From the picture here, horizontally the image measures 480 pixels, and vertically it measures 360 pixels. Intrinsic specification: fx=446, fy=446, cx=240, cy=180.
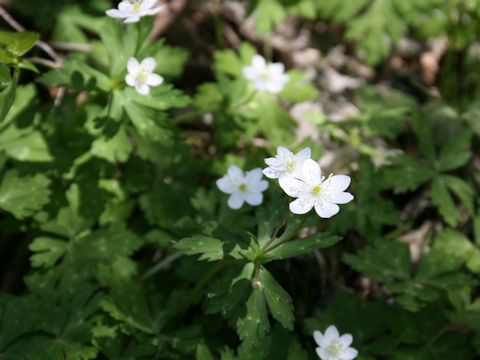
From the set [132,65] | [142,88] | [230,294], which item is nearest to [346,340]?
[230,294]

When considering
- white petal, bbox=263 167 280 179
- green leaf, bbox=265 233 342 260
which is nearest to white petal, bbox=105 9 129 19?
white petal, bbox=263 167 280 179

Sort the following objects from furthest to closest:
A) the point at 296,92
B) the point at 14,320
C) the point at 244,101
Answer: the point at 296,92
the point at 244,101
the point at 14,320

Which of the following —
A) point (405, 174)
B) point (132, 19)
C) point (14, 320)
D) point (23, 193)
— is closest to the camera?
point (132, 19)

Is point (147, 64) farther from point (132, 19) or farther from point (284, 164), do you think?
point (284, 164)

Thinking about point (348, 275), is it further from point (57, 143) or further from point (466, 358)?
point (57, 143)

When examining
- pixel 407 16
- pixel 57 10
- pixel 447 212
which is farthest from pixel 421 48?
pixel 57 10

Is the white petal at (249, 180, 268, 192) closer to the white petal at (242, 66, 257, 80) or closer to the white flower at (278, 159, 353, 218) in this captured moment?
the white flower at (278, 159, 353, 218)

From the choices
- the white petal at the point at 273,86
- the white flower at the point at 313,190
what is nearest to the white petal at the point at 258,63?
the white petal at the point at 273,86

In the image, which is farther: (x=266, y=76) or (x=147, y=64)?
(x=266, y=76)
